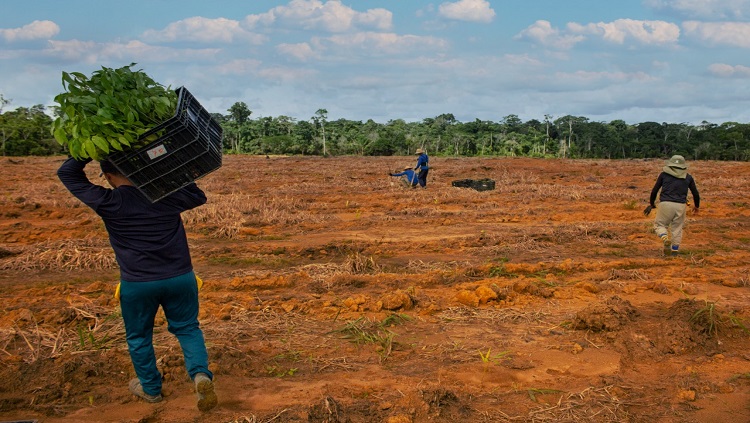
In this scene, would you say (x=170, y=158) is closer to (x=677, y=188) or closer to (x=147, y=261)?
(x=147, y=261)

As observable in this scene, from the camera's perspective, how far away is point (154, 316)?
12.0 feet

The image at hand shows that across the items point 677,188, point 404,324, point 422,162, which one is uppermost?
point 422,162

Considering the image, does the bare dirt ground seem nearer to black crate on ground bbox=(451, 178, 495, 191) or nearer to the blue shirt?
the blue shirt

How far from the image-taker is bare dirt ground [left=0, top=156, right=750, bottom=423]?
12.8 feet

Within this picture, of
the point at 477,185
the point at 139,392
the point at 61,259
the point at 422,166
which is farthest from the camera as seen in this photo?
the point at 477,185

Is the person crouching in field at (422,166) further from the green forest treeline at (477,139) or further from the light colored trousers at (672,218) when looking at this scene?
the green forest treeline at (477,139)

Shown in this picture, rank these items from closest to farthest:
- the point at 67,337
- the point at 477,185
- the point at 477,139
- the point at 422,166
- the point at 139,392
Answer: the point at 139,392, the point at 67,337, the point at 422,166, the point at 477,185, the point at 477,139

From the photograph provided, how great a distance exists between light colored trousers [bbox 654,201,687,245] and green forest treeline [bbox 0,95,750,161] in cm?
3833

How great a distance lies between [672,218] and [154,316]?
316 inches

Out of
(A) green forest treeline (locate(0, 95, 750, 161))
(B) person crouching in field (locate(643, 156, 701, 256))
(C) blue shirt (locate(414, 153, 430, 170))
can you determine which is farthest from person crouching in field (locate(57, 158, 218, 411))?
(A) green forest treeline (locate(0, 95, 750, 161))

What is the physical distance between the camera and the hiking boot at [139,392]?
383 cm

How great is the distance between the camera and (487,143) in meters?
52.7

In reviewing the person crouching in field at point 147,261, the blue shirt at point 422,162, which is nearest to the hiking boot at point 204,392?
the person crouching in field at point 147,261

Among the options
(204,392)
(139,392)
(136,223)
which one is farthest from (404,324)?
(136,223)
